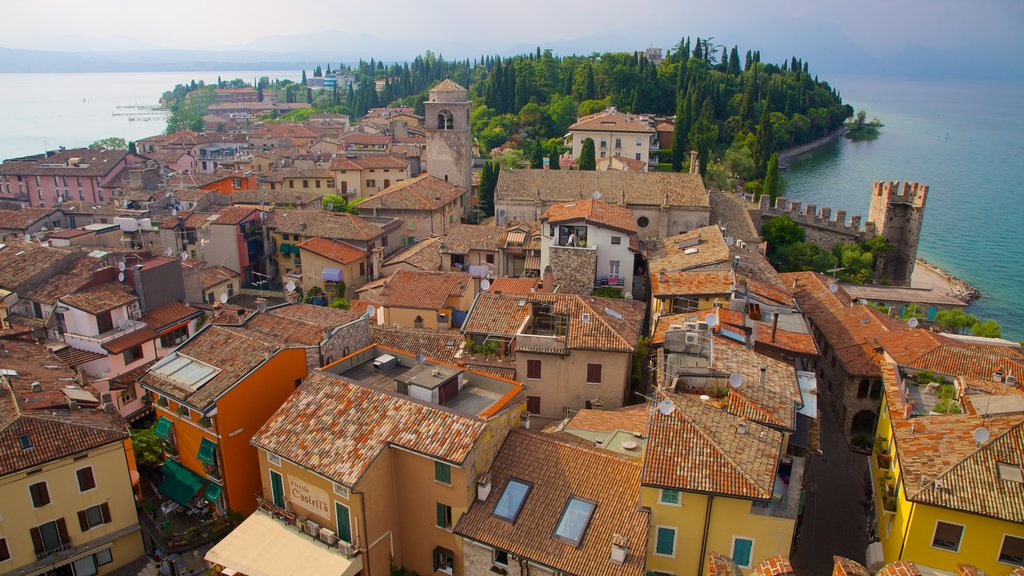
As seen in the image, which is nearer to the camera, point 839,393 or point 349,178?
point 839,393

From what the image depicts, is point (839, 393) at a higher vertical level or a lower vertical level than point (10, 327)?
lower

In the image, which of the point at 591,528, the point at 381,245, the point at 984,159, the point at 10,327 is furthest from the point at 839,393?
the point at 984,159

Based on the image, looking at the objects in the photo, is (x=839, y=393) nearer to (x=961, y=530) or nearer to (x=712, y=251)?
(x=712, y=251)

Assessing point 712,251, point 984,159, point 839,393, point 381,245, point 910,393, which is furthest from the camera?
point 984,159

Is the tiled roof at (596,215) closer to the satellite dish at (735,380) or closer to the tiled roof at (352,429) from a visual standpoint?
the satellite dish at (735,380)

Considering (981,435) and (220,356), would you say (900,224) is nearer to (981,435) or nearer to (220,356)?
(981,435)

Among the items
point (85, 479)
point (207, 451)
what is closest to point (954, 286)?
point (207, 451)

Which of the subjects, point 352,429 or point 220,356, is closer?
point 352,429
